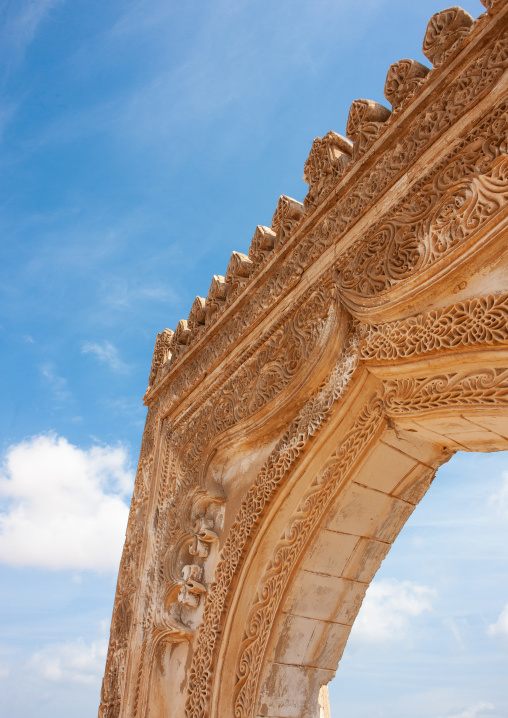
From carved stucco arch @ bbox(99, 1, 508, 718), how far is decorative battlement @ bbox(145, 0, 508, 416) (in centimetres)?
1

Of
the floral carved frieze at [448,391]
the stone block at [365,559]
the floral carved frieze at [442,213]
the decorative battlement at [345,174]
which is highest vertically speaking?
the decorative battlement at [345,174]

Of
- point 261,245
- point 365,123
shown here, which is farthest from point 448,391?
point 261,245

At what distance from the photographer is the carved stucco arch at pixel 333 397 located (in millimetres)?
2438

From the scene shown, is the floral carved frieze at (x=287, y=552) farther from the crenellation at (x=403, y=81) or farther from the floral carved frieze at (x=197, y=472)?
the crenellation at (x=403, y=81)

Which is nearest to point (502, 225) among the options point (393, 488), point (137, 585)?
point (393, 488)

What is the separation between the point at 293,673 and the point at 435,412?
141 cm

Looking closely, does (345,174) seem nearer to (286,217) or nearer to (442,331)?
(286,217)

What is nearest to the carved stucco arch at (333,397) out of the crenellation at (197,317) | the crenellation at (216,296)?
the crenellation at (216,296)

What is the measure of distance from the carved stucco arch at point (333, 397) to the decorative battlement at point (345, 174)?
0.01 metres

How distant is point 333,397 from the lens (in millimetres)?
2881

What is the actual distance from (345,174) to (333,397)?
3.83 feet

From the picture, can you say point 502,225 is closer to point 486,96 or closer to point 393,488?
point 486,96

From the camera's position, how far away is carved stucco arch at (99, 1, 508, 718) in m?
2.44

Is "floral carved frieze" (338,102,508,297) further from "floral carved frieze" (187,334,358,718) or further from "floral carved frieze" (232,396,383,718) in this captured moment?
"floral carved frieze" (232,396,383,718)
